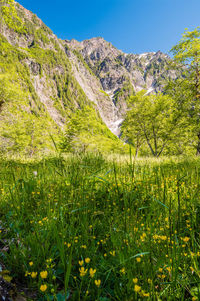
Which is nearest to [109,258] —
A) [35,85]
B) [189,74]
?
[189,74]

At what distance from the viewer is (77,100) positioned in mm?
172500

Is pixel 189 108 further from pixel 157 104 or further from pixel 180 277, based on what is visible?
pixel 180 277

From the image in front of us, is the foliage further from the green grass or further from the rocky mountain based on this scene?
the green grass

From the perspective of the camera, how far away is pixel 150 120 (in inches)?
1029

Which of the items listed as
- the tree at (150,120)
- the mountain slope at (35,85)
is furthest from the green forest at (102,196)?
the mountain slope at (35,85)

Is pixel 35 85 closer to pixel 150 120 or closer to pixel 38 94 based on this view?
pixel 38 94

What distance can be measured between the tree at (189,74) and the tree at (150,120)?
7976mm

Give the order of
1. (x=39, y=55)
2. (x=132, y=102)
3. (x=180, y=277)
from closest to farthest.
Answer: (x=180, y=277) → (x=132, y=102) → (x=39, y=55)

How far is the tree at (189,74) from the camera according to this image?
1321 centimetres

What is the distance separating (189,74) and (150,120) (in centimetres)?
1192

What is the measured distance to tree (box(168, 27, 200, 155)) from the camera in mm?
13211

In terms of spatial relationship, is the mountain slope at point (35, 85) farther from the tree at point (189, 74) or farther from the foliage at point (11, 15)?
the tree at point (189, 74)

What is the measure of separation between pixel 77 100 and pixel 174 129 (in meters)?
164

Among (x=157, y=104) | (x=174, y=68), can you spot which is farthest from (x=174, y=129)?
(x=174, y=68)
